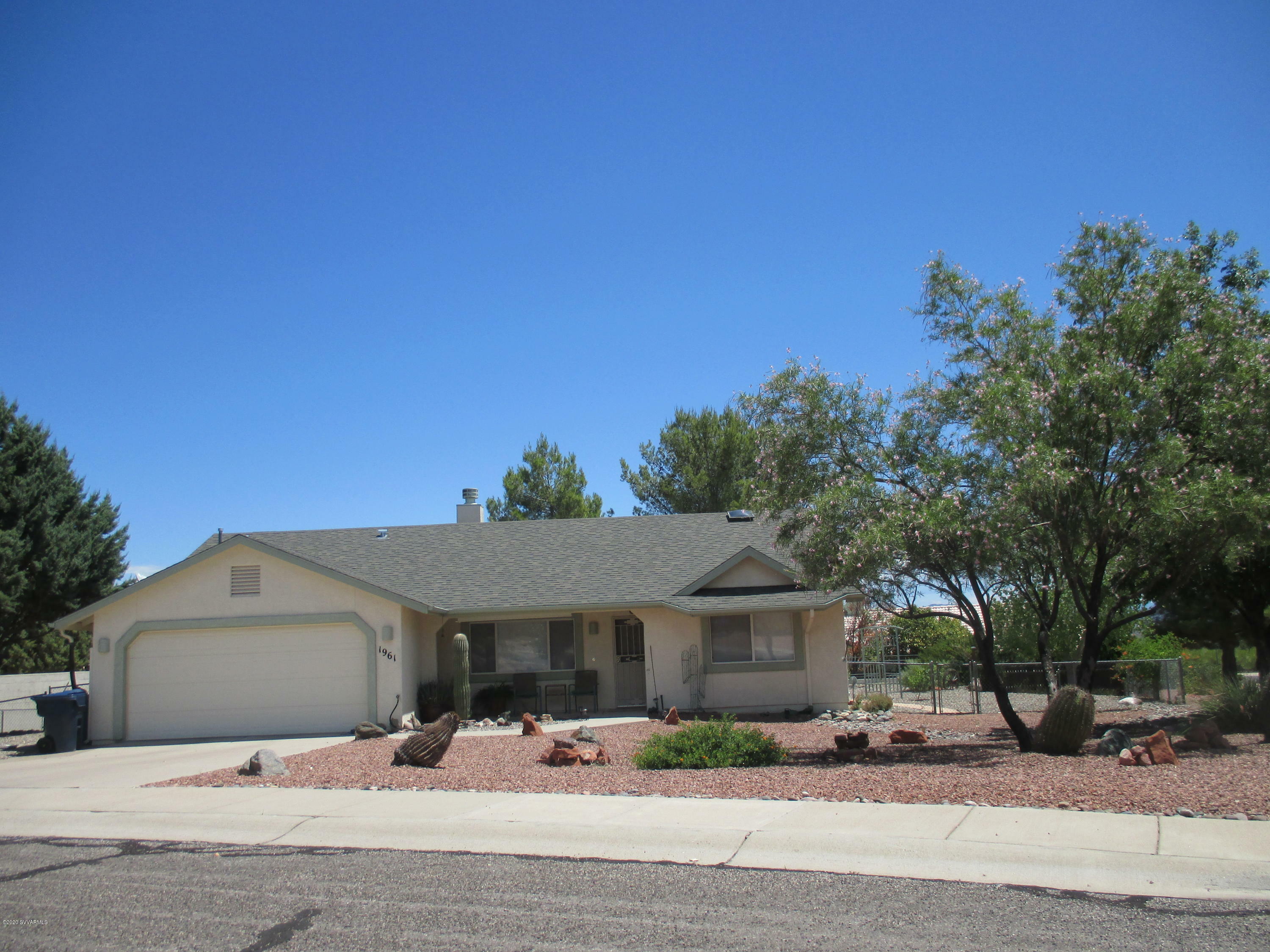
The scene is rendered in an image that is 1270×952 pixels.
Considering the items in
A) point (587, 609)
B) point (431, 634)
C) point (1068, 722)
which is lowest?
point (1068, 722)

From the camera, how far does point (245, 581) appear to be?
63.0ft

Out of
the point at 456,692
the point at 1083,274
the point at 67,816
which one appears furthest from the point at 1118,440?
the point at 67,816

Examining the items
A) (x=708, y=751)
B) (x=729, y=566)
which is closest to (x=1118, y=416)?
(x=708, y=751)

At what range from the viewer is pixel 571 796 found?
1028 centimetres

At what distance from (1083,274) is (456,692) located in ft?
42.6

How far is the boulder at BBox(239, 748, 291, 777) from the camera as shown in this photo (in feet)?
41.0

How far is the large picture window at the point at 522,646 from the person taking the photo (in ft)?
69.1

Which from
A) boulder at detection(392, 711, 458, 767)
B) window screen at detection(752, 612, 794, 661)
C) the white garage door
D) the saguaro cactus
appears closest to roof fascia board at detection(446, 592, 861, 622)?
window screen at detection(752, 612, 794, 661)

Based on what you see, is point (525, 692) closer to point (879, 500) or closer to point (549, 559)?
point (549, 559)

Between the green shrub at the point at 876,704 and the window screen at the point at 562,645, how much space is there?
6.29m

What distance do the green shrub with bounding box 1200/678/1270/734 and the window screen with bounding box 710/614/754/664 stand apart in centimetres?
855

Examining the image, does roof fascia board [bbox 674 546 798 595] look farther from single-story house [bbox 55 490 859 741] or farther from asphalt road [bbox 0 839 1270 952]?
asphalt road [bbox 0 839 1270 952]

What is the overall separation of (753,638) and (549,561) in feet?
17.5

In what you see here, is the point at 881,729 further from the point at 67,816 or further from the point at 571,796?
the point at 67,816
